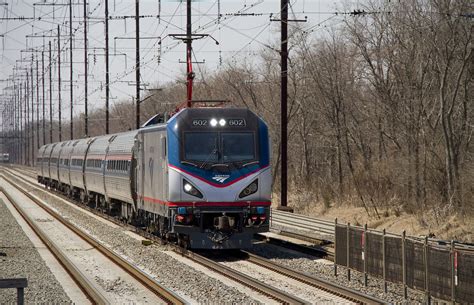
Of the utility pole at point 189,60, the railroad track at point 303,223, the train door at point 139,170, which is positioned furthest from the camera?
the utility pole at point 189,60

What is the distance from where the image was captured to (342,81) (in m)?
37.8

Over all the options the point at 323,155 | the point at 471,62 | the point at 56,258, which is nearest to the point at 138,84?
the point at 323,155

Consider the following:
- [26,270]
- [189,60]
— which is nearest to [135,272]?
[26,270]

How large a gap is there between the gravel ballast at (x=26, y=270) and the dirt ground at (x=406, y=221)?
10.3 meters

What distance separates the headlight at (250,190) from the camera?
18797mm

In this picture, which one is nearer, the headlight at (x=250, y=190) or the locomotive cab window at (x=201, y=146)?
the locomotive cab window at (x=201, y=146)

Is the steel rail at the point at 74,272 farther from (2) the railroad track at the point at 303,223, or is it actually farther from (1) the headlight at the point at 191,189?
(2) the railroad track at the point at 303,223

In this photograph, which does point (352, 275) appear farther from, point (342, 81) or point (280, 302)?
point (342, 81)

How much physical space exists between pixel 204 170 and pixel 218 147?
66 cm

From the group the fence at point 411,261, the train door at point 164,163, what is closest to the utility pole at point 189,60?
the train door at point 164,163

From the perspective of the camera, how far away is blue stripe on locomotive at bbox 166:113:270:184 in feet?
60.9

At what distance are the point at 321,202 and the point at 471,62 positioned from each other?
31.3 feet

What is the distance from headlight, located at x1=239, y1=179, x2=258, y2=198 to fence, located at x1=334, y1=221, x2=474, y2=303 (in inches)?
118

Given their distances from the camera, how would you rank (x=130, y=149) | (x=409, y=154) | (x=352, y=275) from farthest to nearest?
(x=409, y=154) → (x=130, y=149) → (x=352, y=275)
